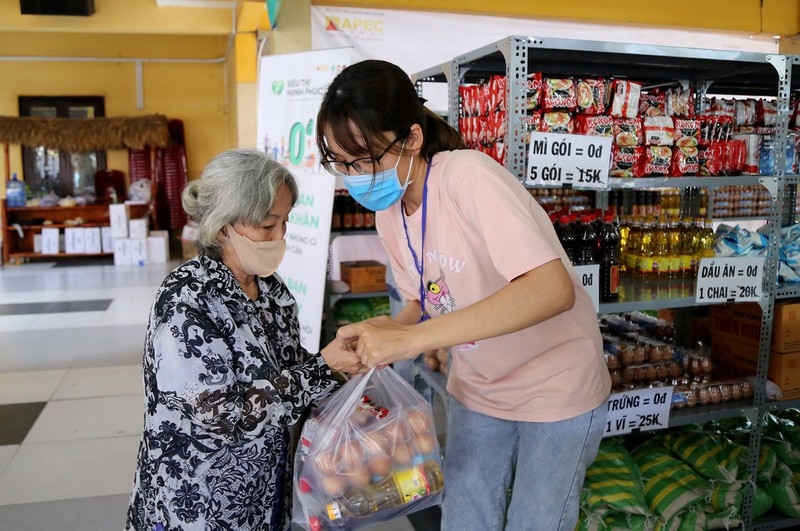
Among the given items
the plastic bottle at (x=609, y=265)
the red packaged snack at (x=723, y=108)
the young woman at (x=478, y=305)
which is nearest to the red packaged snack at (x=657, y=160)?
the plastic bottle at (x=609, y=265)

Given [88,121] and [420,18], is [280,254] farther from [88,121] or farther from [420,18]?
[88,121]

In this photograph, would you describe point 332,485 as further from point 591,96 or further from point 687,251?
point 687,251

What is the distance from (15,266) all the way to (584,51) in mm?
10792

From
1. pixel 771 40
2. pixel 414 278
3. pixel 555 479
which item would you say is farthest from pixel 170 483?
pixel 771 40

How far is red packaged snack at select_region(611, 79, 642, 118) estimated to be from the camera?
2.53 metres

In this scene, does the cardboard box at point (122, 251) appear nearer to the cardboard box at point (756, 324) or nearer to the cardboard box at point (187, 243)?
the cardboard box at point (187, 243)

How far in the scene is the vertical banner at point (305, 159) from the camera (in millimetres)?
4461

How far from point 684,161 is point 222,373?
194cm

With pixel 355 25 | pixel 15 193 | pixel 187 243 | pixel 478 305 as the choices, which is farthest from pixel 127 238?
pixel 478 305

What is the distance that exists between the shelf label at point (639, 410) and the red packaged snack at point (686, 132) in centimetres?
94

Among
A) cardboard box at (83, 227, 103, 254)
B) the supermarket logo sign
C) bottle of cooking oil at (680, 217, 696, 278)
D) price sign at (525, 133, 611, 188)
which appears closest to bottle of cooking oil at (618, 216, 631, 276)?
bottle of cooking oil at (680, 217, 696, 278)

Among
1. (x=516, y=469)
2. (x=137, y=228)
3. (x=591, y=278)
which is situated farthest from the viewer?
(x=137, y=228)

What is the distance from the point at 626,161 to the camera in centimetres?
253

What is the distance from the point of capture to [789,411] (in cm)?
340
